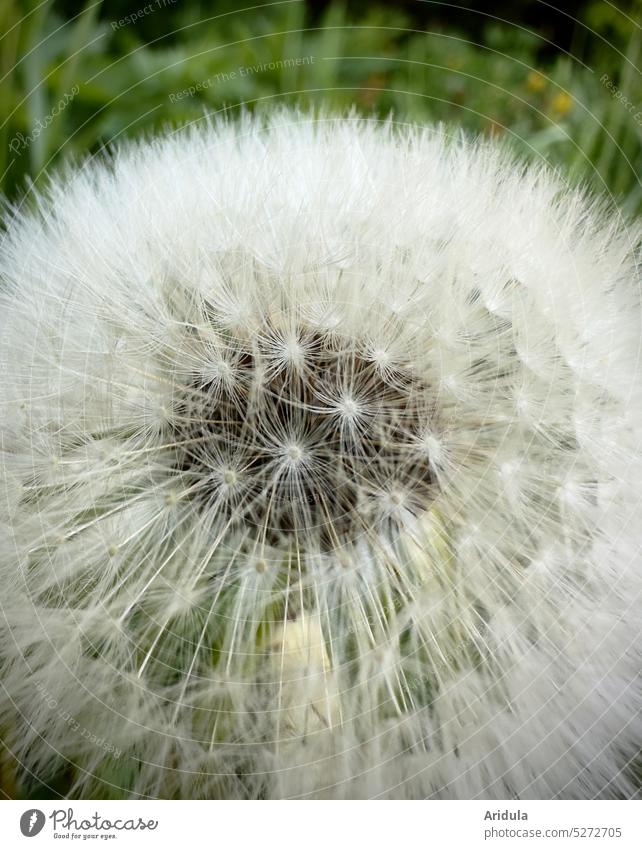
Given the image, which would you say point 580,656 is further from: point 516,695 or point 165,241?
point 165,241
